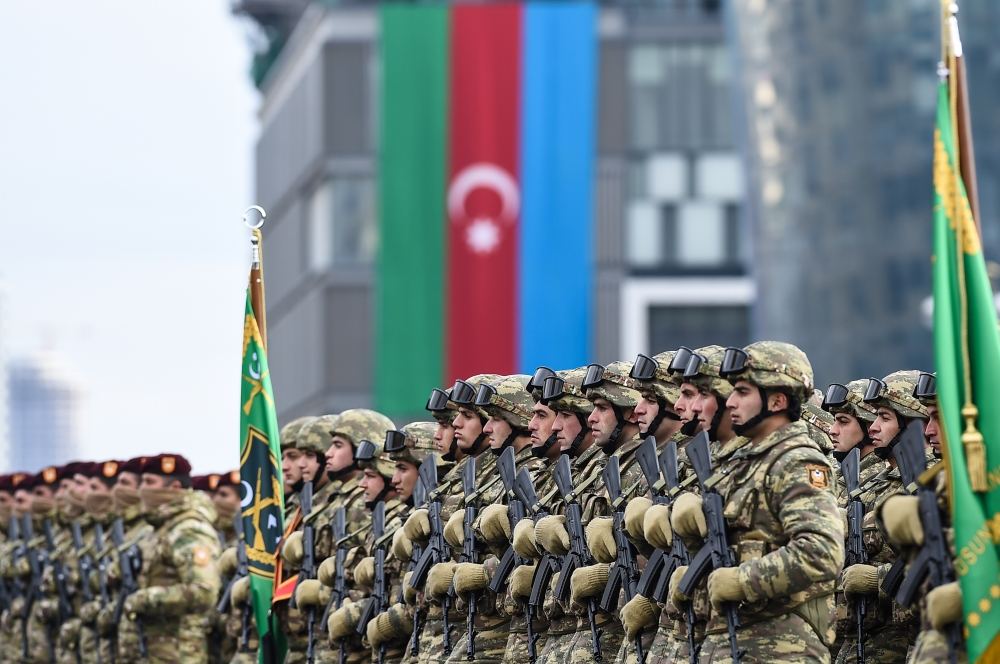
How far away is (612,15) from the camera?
5322 cm

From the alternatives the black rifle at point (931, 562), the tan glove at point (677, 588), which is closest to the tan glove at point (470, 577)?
the tan glove at point (677, 588)

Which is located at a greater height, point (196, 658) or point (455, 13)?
point (455, 13)

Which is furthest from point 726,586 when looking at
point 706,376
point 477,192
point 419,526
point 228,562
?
point 477,192

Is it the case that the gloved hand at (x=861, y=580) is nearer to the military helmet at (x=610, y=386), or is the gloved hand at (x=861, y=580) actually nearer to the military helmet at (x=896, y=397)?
the military helmet at (x=896, y=397)

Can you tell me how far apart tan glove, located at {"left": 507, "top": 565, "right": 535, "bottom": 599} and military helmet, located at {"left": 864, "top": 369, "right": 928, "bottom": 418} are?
1.83 meters

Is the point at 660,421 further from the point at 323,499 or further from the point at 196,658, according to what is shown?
the point at 196,658

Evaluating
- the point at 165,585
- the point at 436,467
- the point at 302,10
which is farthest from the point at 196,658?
the point at 302,10

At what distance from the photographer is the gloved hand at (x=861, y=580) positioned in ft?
34.7

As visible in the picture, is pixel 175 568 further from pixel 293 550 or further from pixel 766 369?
pixel 766 369

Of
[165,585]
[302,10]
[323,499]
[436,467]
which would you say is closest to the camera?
[436,467]

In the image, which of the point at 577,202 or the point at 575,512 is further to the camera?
the point at 577,202

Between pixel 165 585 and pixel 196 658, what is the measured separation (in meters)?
0.58

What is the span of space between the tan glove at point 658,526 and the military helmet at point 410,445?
12.4 ft

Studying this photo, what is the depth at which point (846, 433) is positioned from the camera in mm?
11766
